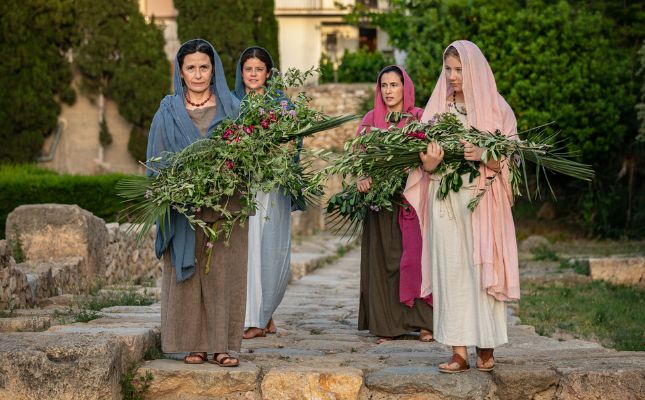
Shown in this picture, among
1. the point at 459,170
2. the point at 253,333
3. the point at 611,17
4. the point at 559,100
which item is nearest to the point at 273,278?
the point at 253,333

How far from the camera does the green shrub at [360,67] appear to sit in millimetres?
32156

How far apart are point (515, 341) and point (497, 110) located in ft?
6.82

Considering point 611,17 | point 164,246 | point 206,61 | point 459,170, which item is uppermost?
point 611,17

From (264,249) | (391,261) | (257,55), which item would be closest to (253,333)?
(264,249)

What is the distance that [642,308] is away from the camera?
1009 cm

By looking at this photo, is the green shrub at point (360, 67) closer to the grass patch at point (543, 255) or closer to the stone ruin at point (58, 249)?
the grass patch at point (543, 255)

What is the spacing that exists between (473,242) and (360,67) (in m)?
26.8

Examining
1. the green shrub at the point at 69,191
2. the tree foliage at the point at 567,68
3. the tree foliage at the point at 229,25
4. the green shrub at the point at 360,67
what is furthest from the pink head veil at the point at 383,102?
the green shrub at the point at 360,67

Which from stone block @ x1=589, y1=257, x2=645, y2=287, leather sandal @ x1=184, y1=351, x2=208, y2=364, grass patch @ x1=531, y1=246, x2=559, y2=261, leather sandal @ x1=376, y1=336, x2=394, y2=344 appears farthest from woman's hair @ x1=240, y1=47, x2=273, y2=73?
grass patch @ x1=531, y1=246, x2=559, y2=261

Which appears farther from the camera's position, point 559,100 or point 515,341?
point 559,100

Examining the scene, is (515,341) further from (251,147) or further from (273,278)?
(251,147)

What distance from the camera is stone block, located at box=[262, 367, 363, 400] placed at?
5805 mm

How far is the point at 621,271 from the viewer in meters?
12.6

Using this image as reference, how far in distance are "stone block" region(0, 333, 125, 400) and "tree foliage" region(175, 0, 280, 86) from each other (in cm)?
2356
